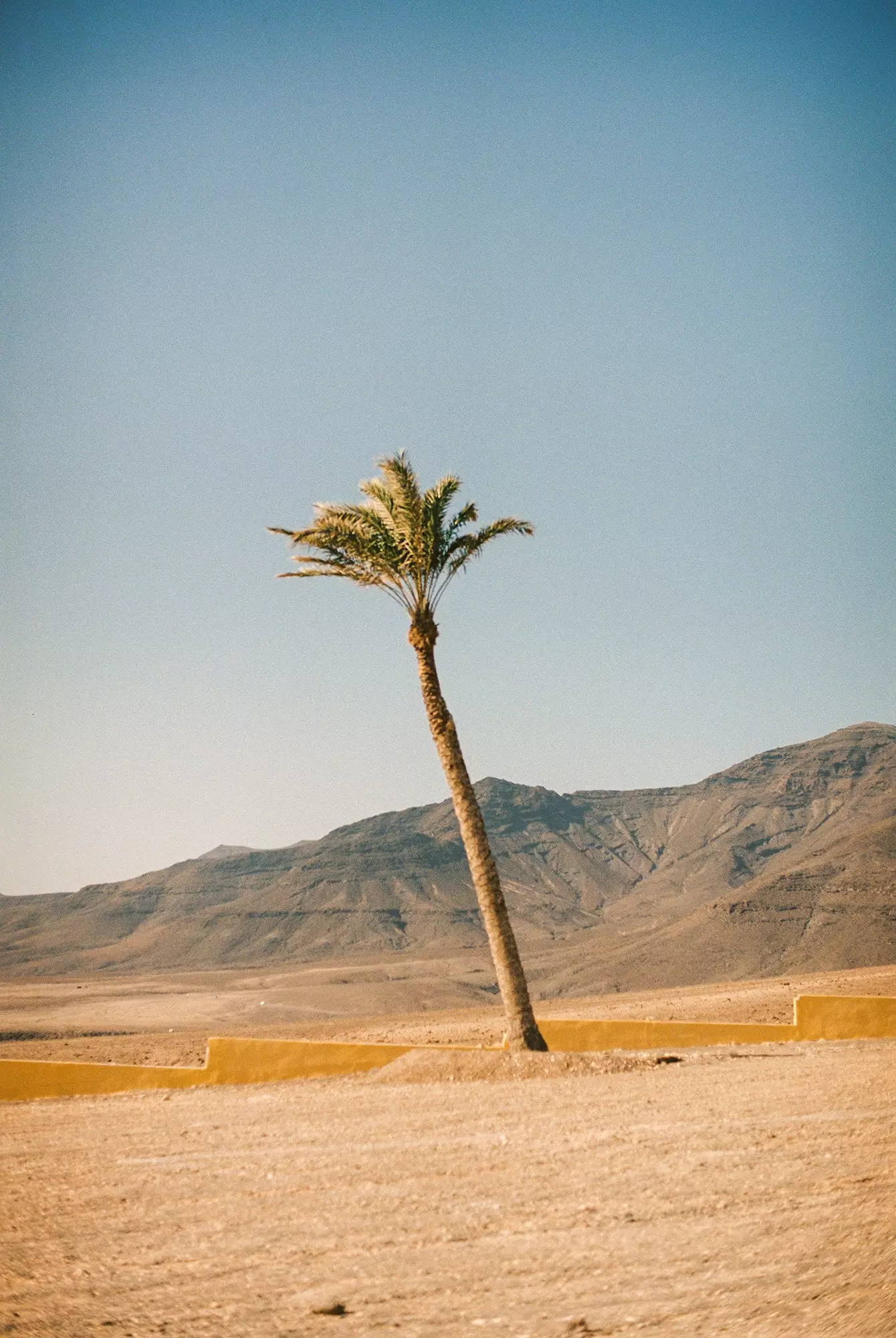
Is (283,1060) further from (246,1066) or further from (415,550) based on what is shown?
(415,550)

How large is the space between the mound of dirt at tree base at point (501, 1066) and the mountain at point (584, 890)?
4810cm

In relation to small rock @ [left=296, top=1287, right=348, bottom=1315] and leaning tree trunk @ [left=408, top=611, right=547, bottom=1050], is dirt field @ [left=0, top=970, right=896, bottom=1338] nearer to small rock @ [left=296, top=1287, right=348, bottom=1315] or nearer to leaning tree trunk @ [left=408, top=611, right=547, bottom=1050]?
small rock @ [left=296, top=1287, right=348, bottom=1315]

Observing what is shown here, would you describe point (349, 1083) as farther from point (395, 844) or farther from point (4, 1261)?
point (395, 844)

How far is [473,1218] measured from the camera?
20.1 ft

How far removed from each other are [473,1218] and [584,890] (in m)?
123

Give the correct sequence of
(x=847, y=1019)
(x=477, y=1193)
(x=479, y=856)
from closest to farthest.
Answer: (x=477, y=1193), (x=479, y=856), (x=847, y=1019)

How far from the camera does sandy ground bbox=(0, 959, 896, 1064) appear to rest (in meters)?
25.1

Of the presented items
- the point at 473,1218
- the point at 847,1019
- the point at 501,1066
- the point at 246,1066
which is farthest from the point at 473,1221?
the point at 847,1019

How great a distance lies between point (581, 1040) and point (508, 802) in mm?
137549

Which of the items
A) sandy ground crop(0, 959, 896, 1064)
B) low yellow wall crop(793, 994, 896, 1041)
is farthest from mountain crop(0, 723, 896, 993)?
low yellow wall crop(793, 994, 896, 1041)

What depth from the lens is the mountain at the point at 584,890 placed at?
65.6 meters

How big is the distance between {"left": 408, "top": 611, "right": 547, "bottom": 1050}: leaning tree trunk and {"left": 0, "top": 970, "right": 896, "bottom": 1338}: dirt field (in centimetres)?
353

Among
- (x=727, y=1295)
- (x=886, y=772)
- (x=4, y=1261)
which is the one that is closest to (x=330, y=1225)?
(x=4, y=1261)

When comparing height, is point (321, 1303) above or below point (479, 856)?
below
